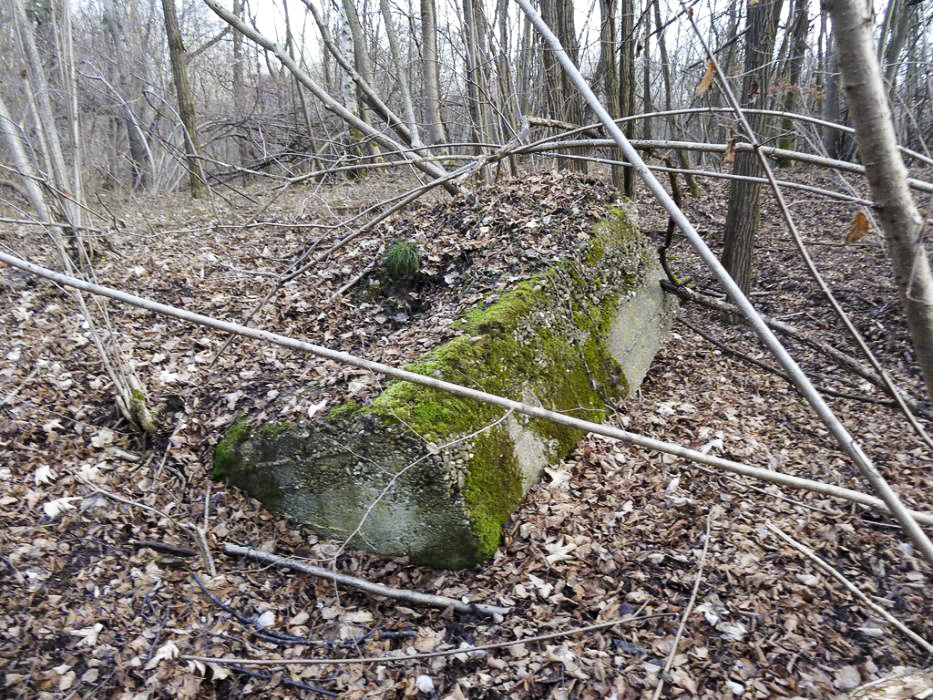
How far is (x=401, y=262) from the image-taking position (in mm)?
4590

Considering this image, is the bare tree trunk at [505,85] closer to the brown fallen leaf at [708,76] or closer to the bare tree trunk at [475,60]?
the bare tree trunk at [475,60]

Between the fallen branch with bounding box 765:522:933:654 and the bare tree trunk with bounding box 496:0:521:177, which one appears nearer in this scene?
the fallen branch with bounding box 765:522:933:654

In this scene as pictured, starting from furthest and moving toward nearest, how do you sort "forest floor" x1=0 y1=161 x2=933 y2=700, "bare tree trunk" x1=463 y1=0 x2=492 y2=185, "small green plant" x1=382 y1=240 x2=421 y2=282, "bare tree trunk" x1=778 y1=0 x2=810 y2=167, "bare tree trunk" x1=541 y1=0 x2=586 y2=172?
"bare tree trunk" x1=778 y1=0 x2=810 y2=167 < "bare tree trunk" x1=541 y1=0 x2=586 y2=172 < "bare tree trunk" x1=463 y1=0 x2=492 y2=185 < "small green plant" x1=382 y1=240 x2=421 y2=282 < "forest floor" x1=0 y1=161 x2=933 y2=700

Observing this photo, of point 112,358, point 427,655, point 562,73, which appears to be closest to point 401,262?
point 112,358

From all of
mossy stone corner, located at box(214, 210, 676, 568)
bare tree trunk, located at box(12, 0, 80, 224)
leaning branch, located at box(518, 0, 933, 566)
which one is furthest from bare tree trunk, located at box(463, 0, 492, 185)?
leaning branch, located at box(518, 0, 933, 566)

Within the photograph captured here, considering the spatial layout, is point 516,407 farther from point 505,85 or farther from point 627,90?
point 627,90

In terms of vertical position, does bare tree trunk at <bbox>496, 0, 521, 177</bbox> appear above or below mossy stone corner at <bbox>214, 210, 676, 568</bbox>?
above

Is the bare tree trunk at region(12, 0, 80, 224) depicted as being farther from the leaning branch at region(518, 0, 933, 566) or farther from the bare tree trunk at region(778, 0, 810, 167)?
the bare tree trunk at region(778, 0, 810, 167)

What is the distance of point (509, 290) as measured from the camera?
12.8 feet

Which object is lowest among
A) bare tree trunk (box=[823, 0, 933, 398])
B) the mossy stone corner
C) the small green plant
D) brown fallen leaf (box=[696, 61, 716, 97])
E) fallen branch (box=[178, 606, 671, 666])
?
fallen branch (box=[178, 606, 671, 666])

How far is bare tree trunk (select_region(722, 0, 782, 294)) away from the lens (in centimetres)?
514

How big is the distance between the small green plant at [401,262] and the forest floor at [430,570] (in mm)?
135

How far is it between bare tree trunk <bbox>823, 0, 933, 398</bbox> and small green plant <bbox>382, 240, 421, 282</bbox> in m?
3.80

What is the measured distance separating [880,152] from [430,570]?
8.95ft
